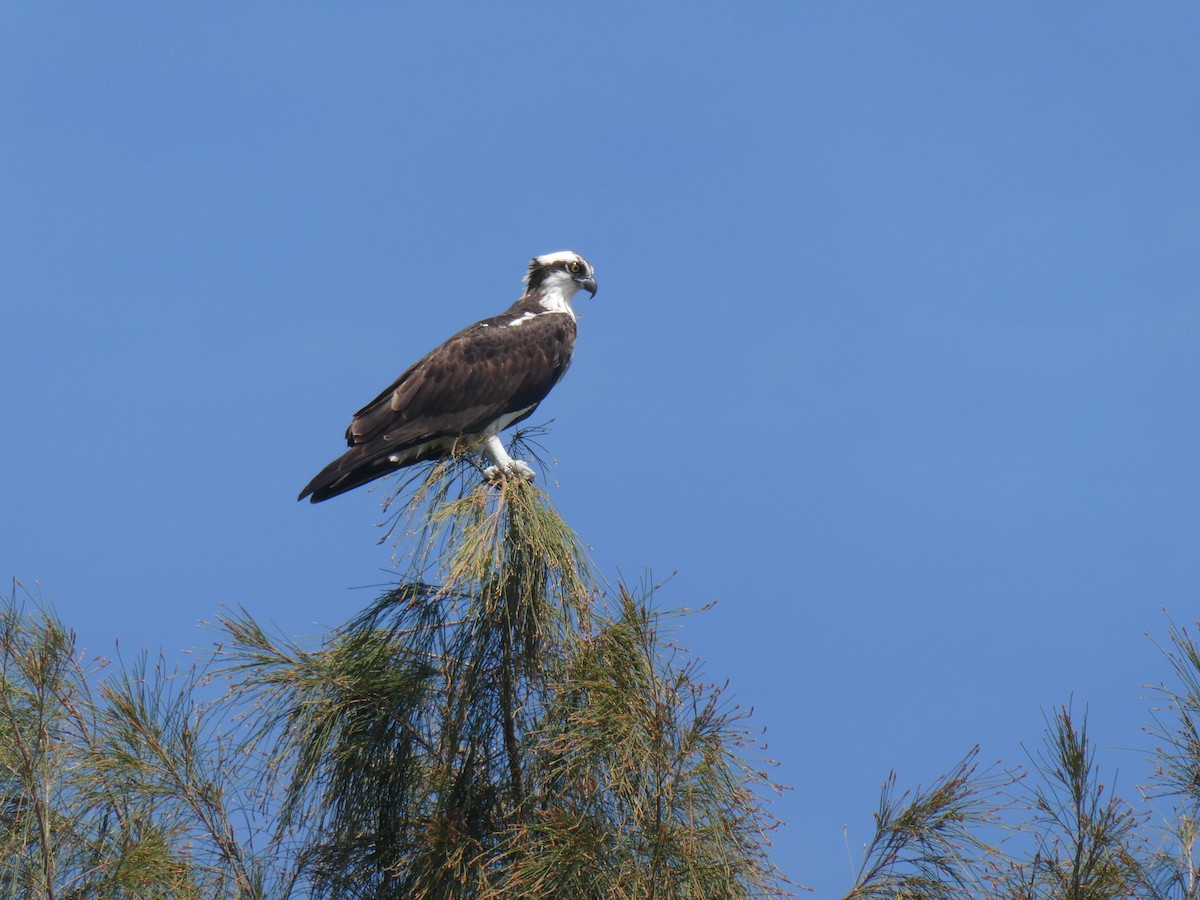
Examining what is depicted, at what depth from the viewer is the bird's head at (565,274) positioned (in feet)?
28.0

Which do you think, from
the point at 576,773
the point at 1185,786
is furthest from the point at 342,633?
the point at 1185,786

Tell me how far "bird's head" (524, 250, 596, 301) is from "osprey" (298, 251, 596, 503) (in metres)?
0.47

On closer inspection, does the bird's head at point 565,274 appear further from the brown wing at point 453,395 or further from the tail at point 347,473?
the tail at point 347,473

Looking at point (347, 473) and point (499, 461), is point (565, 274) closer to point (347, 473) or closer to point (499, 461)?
point (499, 461)

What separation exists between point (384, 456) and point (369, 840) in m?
2.13

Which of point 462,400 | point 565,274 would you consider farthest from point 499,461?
point 565,274

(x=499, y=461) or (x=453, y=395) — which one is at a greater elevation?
(x=453, y=395)

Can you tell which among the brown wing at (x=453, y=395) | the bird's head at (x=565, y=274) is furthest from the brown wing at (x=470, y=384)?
the bird's head at (x=565, y=274)

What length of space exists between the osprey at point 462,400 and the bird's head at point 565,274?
1.53 feet

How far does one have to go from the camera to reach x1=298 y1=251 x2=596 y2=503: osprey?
679cm

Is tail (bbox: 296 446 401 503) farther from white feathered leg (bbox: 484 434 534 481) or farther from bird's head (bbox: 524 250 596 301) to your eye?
bird's head (bbox: 524 250 596 301)

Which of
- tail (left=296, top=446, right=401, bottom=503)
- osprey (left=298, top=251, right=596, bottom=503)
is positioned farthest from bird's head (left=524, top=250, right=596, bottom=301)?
tail (left=296, top=446, right=401, bottom=503)

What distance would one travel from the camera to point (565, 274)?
8539mm

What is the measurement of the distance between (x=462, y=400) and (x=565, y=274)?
67.2 inches
